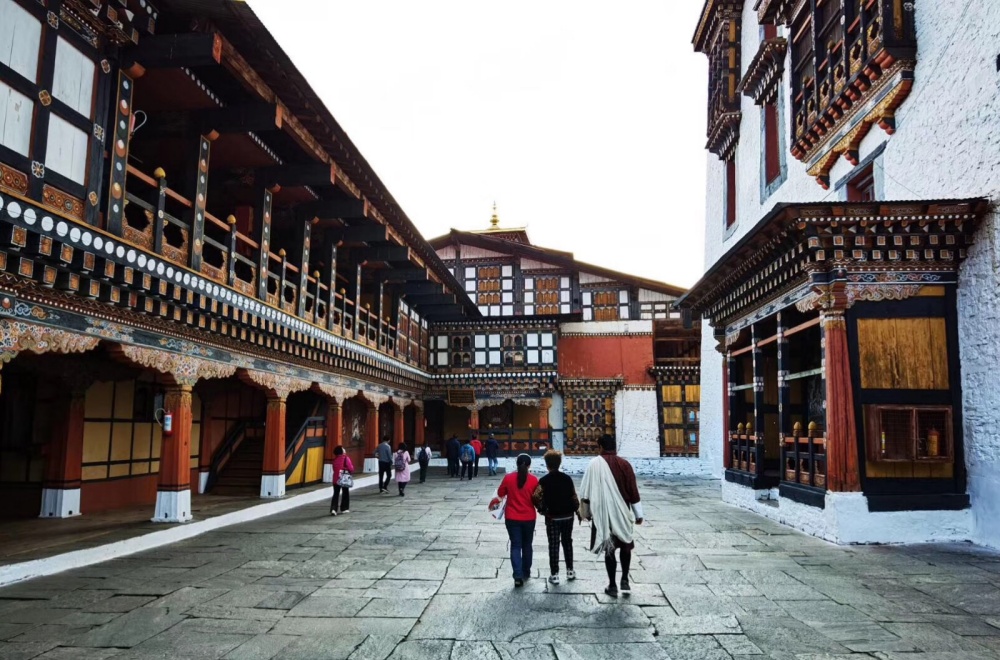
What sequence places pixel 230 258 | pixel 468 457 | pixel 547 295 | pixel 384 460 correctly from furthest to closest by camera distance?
pixel 547 295 → pixel 468 457 → pixel 384 460 → pixel 230 258

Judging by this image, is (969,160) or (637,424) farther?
(637,424)

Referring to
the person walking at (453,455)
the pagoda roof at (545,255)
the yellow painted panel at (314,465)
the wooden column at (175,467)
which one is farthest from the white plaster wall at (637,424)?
the wooden column at (175,467)

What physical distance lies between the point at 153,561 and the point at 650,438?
2001 cm

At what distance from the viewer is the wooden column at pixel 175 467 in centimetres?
953

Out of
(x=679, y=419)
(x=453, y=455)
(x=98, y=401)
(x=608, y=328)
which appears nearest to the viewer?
(x=98, y=401)

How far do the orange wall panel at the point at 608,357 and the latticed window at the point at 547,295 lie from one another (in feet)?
4.72

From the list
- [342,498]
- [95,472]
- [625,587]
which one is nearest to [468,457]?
[342,498]

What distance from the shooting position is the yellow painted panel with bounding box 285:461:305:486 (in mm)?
14573

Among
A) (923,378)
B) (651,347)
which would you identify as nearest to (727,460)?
(923,378)

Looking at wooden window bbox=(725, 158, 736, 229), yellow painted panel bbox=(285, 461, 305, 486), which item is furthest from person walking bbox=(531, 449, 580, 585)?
wooden window bbox=(725, 158, 736, 229)

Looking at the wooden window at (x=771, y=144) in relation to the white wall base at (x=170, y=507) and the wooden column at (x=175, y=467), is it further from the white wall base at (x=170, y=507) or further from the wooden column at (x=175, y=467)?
the white wall base at (x=170, y=507)

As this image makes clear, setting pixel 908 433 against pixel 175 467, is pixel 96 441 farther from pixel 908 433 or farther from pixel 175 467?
pixel 908 433

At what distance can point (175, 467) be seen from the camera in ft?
31.6

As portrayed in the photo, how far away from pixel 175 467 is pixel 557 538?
6125 millimetres
